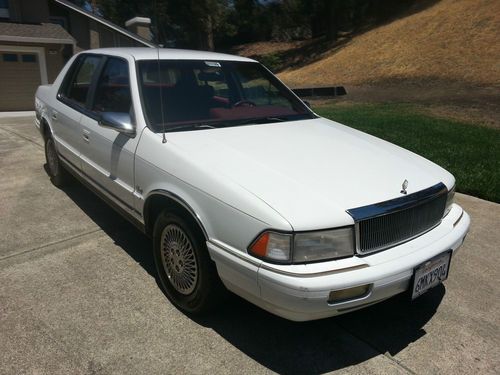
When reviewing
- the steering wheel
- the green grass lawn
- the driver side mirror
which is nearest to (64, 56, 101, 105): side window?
the driver side mirror

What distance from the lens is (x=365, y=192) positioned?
2.57m

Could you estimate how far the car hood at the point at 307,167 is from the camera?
2410mm

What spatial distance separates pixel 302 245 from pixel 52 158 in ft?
13.3

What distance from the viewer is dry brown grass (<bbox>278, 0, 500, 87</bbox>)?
17.9m

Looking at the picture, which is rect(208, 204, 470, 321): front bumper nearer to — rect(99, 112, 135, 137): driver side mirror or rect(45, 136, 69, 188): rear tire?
rect(99, 112, 135, 137): driver side mirror

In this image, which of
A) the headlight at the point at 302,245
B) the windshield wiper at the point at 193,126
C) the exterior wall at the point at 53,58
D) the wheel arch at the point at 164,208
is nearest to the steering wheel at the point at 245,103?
the windshield wiper at the point at 193,126

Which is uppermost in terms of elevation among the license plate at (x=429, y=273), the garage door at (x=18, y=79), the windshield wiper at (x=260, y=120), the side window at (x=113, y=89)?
the side window at (x=113, y=89)

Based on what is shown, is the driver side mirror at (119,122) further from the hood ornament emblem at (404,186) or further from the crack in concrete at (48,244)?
the hood ornament emblem at (404,186)

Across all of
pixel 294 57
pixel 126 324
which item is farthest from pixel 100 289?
pixel 294 57

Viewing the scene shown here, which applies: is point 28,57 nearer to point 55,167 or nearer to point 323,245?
point 55,167

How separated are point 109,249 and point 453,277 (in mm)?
2822

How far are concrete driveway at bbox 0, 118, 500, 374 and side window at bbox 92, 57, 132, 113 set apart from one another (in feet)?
3.91

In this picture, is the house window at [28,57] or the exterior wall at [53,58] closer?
the house window at [28,57]

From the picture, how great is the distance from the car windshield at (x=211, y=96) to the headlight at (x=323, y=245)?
Result: 4.55 ft
